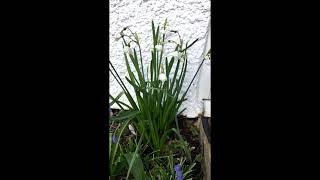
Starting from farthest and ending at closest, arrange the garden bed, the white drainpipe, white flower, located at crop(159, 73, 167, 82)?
the white drainpipe, the garden bed, white flower, located at crop(159, 73, 167, 82)

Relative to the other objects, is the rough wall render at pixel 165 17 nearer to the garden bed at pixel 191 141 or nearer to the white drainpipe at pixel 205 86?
the white drainpipe at pixel 205 86

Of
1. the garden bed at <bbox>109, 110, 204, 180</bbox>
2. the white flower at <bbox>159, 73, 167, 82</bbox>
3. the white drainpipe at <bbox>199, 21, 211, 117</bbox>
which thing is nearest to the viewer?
the white flower at <bbox>159, 73, 167, 82</bbox>

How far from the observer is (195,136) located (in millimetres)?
1925

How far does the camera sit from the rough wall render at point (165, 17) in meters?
1.76

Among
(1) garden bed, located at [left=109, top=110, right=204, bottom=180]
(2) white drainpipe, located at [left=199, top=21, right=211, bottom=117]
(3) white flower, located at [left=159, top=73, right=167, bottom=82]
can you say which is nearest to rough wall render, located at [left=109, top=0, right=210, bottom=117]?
(2) white drainpipe, located at [left=199, top=21, right=211, bottom=117]

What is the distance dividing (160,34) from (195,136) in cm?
59

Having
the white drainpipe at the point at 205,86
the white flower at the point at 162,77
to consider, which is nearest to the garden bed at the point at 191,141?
the white drainpipe at the point at 205,86

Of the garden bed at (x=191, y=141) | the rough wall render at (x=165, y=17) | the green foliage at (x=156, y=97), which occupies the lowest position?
the garden bed at (x=191, y=141)

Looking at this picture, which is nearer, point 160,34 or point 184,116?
point 160,34

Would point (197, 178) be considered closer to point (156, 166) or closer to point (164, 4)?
point (156, 166)

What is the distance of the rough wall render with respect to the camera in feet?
5.78

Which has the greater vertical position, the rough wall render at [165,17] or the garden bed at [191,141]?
the rough wall render at [165,17]

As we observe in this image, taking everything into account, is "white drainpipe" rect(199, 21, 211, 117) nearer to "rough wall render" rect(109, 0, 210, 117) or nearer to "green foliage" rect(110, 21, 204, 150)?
"rough wall render" rect(109, 0, 210, 117)
